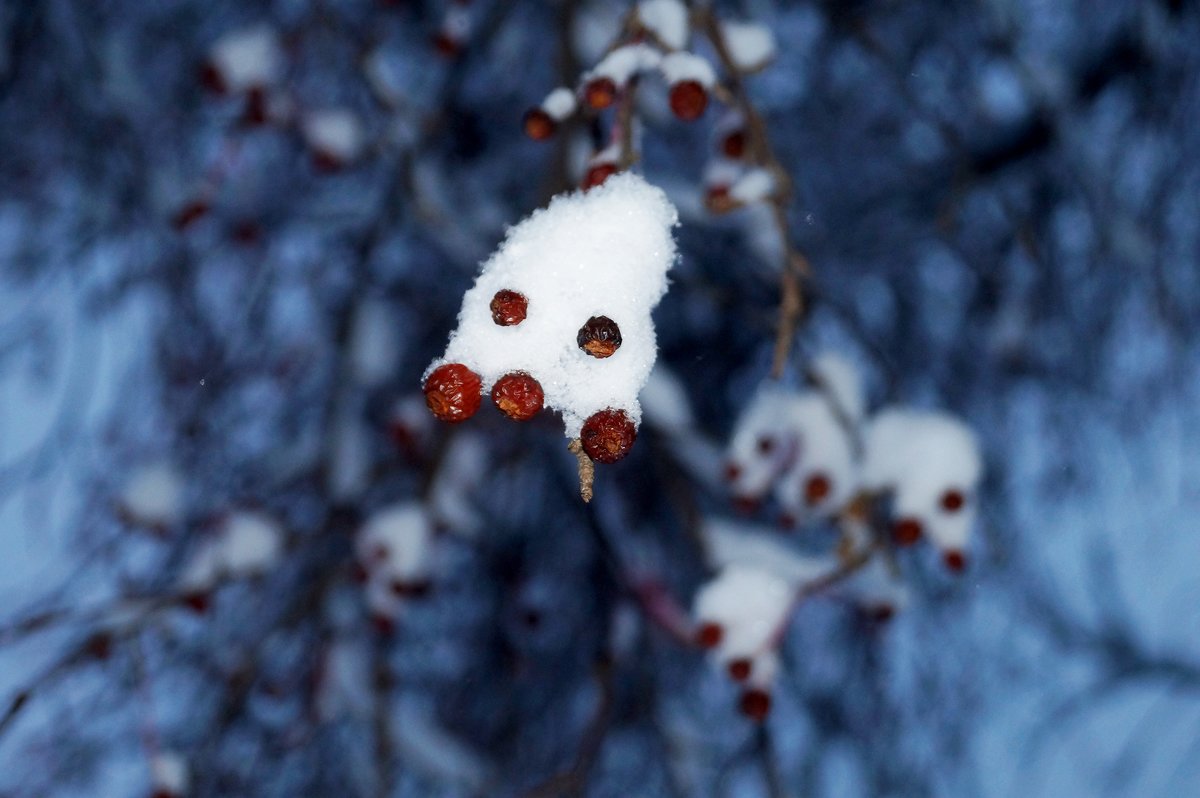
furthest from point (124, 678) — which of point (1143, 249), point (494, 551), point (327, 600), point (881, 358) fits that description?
point (1143, 249)

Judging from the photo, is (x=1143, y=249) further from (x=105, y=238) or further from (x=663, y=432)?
(x=105, y=238)

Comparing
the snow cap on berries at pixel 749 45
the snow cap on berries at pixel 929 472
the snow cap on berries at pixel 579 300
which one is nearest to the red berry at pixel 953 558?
the snow cap on berries at pixel 929 472

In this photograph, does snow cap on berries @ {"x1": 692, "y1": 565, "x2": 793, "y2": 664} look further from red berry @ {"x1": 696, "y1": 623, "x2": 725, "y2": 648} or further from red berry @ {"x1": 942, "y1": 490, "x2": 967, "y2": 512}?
red berry @ {"x1": 942, "y1": 490, "x2": 967, "y2": 512}

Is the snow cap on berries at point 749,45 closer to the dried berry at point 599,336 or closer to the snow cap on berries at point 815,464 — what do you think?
the snow cap on berries at point 815,464

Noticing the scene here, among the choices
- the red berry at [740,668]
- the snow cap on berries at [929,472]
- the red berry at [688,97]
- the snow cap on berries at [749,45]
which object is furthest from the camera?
the snow cap on berries at [929,472]

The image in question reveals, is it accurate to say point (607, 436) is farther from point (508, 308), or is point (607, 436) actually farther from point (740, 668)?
point (740, 668)

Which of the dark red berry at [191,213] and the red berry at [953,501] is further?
the dark red berry at [191,213]

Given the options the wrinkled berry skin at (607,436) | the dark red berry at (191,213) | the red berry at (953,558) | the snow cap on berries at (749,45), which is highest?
the dark red berry at (191,213)
